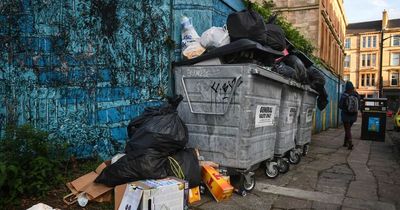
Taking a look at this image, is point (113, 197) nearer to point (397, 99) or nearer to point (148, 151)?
point (148, 151)

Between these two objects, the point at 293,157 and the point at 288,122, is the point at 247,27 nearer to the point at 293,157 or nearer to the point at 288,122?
the point at 288,122

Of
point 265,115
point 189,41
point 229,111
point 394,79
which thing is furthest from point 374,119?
point 394,79

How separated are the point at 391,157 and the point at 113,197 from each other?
7185 millimetres

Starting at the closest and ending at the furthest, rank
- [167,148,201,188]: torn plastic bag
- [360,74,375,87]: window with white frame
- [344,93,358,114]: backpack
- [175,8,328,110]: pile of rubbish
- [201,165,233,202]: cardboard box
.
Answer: [167,148,201,188]: torn plastic bag
[201,165,233,202]: cardboard box
[175,8,328,110]: pile of rubbish
[344,93,358,114]: backpack
[360,74,375,87]: window with white frame

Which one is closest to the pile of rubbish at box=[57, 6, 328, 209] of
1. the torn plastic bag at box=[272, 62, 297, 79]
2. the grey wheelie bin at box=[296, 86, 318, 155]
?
the torn plastic bag at box=[272, 62, 297, 79]

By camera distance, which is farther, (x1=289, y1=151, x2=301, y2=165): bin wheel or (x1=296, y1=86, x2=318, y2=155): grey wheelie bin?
(x1=296, y1=86, x2=318, y2=155): grey wheelie bin

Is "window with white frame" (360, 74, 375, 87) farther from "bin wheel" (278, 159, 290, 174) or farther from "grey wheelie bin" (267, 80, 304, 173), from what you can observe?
"bin wheel" (278, 159, 290, 174)

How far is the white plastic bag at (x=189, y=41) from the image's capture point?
16.3 ft

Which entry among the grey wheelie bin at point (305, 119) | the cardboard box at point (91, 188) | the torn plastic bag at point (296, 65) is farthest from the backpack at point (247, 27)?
the grey wheelie bin at point (305, 119)

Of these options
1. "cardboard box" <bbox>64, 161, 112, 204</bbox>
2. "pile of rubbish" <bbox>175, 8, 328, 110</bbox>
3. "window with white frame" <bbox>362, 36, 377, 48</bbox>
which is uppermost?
"window with white frame" <bbox>362, 36, 377, 48</bbox>

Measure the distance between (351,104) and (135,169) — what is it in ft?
25.5

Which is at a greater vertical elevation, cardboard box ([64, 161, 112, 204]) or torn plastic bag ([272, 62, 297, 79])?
torn plastic bag ([272, 62, 297, 79])

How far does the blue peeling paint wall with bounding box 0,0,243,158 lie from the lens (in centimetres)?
431

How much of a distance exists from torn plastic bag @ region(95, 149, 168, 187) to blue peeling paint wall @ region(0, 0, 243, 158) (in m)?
1.24
